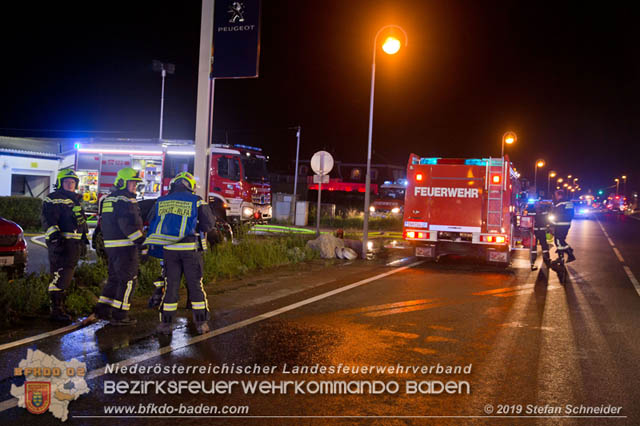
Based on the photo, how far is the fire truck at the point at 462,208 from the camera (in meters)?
13.0

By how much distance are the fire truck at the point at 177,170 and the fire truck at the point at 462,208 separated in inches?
268

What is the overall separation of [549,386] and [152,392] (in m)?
3.40

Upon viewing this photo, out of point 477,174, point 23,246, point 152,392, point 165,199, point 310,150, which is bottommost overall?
point 152,392

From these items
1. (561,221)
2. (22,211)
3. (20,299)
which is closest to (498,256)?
(561,221)

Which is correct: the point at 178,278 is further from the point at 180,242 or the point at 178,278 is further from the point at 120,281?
the point at 120,281

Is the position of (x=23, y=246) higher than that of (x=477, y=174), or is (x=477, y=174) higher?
(x=477, y=174)

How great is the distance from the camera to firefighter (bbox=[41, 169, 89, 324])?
6680mm

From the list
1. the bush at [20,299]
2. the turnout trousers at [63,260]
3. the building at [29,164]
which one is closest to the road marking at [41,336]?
the turnout trousers at [63,260]

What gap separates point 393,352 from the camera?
5688 millimetres

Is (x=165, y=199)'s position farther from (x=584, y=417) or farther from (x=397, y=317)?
(x=584, y=417)

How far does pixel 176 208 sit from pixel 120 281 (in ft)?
4.03

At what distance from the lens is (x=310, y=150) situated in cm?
7062

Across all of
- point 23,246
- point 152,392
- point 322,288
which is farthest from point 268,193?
point 152,392

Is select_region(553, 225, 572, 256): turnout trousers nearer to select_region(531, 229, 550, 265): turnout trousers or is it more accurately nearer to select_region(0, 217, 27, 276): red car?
select_region(531, 229, 550, 265): turnout trousers
